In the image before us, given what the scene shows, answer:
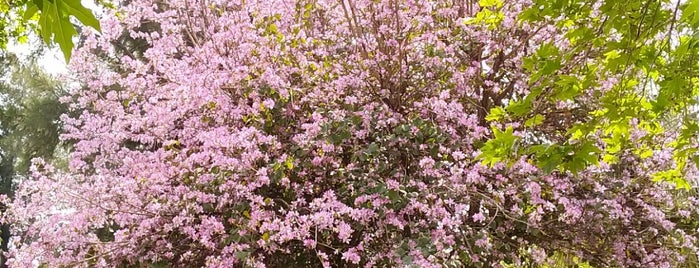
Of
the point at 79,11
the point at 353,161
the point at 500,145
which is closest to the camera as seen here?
the point at 79,11

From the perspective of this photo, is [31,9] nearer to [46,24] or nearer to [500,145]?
[46,24]

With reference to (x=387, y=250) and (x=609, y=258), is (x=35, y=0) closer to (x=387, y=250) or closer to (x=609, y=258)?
(x=387, y=250)

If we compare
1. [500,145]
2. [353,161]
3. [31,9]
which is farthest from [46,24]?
[353,161]

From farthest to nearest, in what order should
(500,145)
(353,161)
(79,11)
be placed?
(353,161) < (500,145) < (79,11)

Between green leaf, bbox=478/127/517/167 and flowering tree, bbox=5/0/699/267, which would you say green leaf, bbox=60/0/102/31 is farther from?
flowering tree, bbox=5/0/699/267

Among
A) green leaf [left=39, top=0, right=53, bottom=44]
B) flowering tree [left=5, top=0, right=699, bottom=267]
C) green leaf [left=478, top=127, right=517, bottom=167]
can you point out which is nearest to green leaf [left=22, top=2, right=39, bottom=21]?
green leaf [left=39, top=0, right=53, bottom=44]

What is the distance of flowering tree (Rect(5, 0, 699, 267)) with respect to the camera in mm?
4703

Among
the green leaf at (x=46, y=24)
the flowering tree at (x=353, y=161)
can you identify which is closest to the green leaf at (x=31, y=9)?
the green leaf at (x=46, y=24)

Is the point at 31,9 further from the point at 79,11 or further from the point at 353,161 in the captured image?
the point at 353,161

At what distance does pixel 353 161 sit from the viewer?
488 cm

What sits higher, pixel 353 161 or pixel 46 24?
pixel 46 24

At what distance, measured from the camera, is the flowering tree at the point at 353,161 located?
4.70 m

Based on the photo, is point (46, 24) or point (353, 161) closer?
point (46, 24)

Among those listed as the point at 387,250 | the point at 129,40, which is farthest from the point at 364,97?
the point at 129,40
